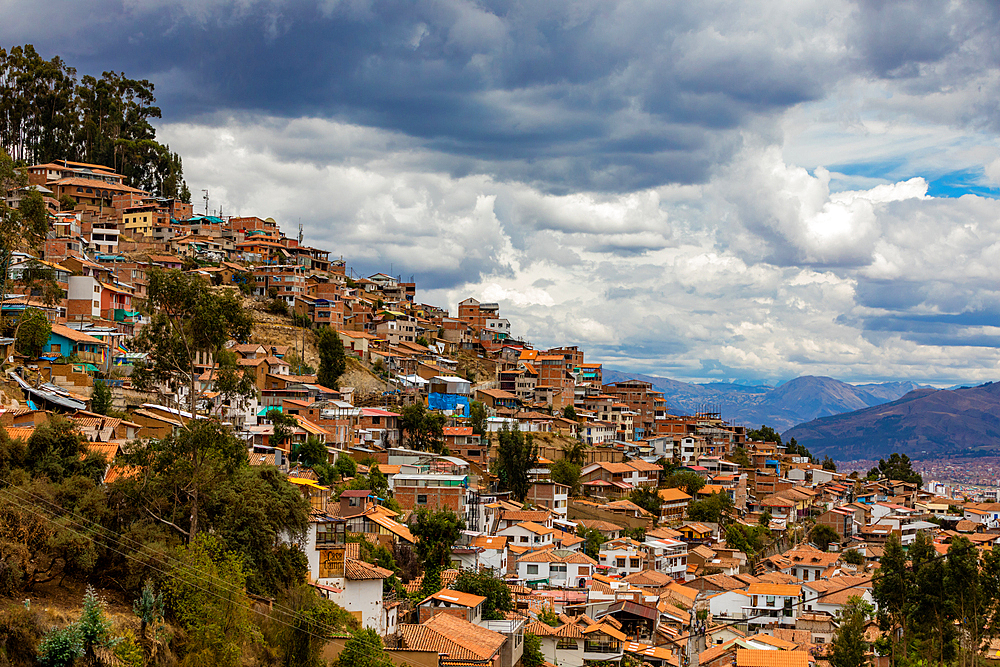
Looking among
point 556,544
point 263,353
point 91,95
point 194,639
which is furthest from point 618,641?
point 91,95

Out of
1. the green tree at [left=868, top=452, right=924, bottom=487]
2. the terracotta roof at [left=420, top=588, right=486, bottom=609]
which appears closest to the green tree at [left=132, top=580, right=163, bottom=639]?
the terracotta roof at [left=420, top=588, right=486, bottom=609]

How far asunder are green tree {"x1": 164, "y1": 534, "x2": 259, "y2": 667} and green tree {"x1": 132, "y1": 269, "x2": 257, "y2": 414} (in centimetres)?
373

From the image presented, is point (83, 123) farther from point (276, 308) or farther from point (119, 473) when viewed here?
point (119, 473)

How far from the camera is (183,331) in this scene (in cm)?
2062

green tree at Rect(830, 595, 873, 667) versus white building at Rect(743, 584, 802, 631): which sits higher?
green tree at Rect(830, 595, 873, 667)

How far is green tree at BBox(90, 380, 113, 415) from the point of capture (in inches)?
1286

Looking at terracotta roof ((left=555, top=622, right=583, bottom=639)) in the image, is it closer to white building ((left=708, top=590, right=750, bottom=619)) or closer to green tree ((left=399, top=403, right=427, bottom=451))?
white building ((left=708, top=590, right=750, bottom=619))

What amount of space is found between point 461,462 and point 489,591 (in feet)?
55.3

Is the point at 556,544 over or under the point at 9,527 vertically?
under

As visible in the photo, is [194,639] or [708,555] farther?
[708,555]

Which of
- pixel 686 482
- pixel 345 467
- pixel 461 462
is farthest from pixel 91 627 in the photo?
pixel 686 482

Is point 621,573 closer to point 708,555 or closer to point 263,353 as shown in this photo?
point 708,555

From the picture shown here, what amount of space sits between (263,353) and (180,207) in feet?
104

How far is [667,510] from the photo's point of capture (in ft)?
190
